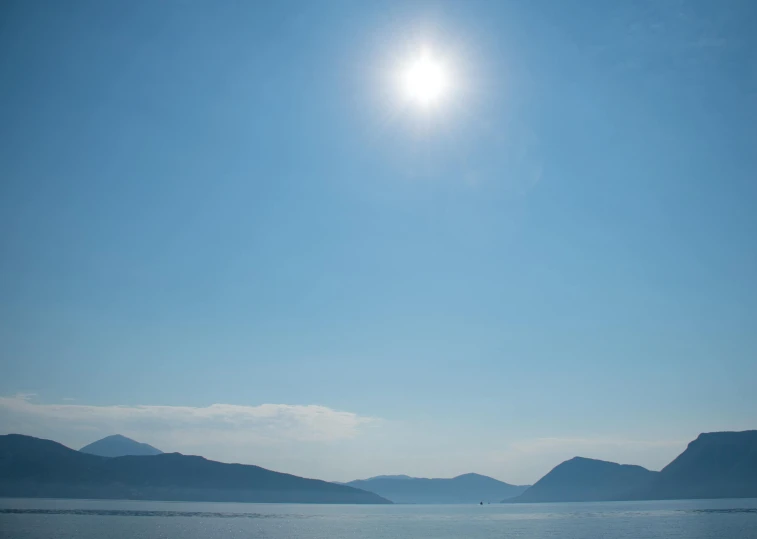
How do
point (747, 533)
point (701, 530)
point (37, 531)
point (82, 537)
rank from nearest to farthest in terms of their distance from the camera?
point (82, 537)
point (37, 531)
point (747, 533)
point (701, 530)

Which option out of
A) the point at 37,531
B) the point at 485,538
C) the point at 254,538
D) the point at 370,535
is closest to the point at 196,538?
the point at 254,538

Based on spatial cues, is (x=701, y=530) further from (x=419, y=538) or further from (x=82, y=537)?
(x=82, y=537)

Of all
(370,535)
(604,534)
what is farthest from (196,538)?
(604,534)

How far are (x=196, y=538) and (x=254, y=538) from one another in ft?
32.1

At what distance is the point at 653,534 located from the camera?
9456 cm

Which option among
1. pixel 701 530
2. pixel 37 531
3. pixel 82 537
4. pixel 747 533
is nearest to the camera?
pixel 82 537

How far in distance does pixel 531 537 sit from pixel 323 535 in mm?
38042

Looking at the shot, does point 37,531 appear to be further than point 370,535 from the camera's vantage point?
No

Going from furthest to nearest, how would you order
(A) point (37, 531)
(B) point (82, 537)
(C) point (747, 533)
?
(C) point (747, 533) → (A) point (37, 531) → (B) point (82, 537)

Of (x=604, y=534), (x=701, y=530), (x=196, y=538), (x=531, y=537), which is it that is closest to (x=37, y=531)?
(x=196, y=538)

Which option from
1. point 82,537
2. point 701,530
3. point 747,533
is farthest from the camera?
point 701,530

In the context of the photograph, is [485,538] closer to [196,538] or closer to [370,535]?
[370,535]

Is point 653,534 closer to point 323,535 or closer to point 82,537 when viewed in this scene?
point 323,535

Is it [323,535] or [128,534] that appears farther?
[323,535]
